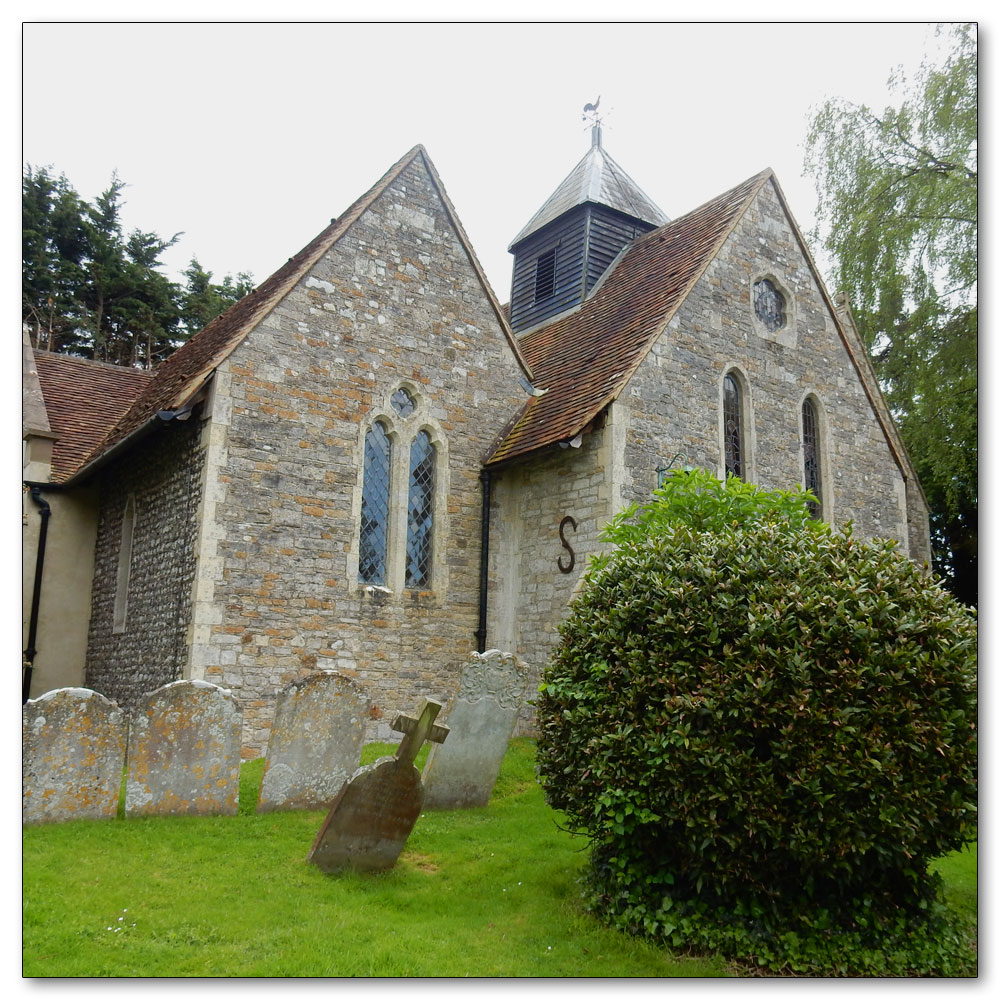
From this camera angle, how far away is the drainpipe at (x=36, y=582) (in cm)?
1306

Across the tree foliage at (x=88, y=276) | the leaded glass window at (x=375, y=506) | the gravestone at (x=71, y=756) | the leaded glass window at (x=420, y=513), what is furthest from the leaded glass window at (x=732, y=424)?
the gravestone at (x=71, y=756)

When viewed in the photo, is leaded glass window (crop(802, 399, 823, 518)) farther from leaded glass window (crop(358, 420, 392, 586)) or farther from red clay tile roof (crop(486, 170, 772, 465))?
leaded glass window (crop(358, 420, 392, 586))

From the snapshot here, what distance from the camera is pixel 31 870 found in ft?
20.2

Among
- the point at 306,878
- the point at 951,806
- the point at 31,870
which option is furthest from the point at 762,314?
the point at 31,870

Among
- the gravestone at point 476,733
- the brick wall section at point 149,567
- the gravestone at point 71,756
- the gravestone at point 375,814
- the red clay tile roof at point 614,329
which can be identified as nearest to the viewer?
the gravestone at point 375,814

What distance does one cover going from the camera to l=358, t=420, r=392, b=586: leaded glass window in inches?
477

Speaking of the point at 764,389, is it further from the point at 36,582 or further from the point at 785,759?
the point at 36,582

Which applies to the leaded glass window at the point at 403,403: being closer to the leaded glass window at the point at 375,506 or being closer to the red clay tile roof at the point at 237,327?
the leaded glass window at the point at 375,506

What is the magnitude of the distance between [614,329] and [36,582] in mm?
9365

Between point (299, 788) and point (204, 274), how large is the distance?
12806 millimetres

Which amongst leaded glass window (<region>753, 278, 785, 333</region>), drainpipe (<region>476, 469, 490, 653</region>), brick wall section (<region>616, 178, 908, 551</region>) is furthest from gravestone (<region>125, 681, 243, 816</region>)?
leaded glass window (<region>753, 278, 785, 333</region>)

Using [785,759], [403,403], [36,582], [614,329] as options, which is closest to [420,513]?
[403,403]

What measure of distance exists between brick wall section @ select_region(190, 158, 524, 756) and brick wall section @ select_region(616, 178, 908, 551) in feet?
7.64

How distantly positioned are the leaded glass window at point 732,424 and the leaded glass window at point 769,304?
1.24m
